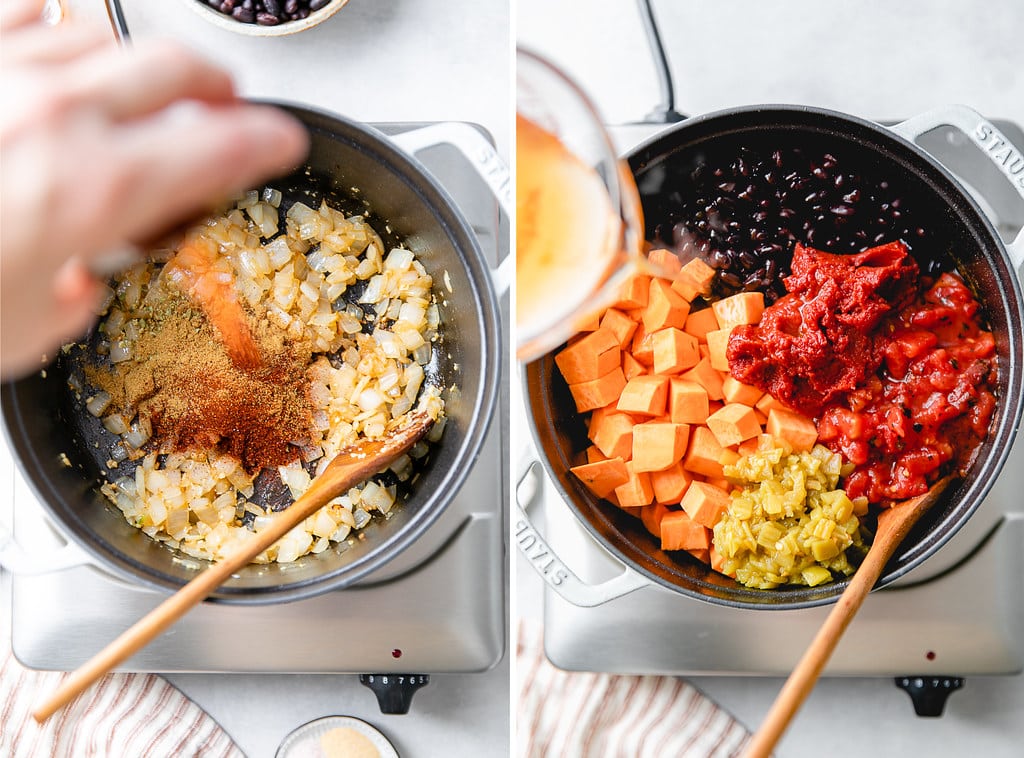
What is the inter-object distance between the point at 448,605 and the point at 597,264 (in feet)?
1.41

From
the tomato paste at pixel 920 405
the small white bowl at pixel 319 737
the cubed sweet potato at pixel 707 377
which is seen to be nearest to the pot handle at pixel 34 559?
the small white bowl at pixel 319 737

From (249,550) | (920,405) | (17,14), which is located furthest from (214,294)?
(920,405)

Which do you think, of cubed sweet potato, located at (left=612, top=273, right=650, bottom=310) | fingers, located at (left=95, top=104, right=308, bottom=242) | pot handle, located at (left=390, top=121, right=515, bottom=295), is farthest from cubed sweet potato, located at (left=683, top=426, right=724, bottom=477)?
fingers, located at (left=95, top=104, right=308, bottom=242)

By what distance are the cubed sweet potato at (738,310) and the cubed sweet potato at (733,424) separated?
0.07m

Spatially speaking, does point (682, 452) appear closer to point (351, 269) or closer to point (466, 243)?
point (466, 243)

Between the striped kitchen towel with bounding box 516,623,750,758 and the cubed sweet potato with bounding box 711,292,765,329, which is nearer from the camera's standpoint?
the cubed sweet potato with bounding box 711,292,765,329

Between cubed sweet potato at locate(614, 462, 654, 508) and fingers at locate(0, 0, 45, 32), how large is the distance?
49 cm

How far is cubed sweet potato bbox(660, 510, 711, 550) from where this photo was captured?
0.61m

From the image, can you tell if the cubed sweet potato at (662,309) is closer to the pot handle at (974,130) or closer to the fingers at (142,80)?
the pot handle at (974,130)

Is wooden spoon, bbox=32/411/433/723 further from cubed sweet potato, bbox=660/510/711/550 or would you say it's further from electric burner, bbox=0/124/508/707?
cubed sweet potato, bbox=660/510/711/550

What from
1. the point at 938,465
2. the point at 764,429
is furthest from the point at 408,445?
the point at 938,465

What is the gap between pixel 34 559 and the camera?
699 millimetres

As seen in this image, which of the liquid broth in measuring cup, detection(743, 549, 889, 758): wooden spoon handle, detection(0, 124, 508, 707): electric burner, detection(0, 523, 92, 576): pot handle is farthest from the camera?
detection(0, 124, 508, 707): electric burner

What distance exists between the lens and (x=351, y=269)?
78cm
